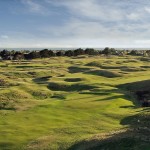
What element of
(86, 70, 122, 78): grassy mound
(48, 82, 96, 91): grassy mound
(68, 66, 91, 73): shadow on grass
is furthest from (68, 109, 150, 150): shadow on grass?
(68, 66, 91, 73): shadow on grass

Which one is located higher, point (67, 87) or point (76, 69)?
point (76, 69)

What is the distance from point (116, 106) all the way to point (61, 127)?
13.3 metres

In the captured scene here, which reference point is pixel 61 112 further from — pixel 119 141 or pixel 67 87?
pixel 67 87

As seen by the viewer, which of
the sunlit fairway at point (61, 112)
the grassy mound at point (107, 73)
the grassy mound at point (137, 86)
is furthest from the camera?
the grassy mound at point (107, 73)

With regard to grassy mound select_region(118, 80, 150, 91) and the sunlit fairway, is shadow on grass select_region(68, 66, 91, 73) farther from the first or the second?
grassy mound select_region(118, 80, 150, 91)

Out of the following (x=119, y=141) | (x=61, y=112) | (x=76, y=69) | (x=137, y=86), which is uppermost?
(x=76, y=69)

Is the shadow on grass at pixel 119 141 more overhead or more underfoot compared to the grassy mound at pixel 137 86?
more underfoot

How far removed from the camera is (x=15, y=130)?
36.2 m

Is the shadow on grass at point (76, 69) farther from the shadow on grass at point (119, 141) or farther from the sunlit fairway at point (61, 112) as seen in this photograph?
the shadow on grass at point (119, 141)

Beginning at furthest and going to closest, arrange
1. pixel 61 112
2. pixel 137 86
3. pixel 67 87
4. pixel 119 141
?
pixel 67 87
pixel 137 86
pixel 61 112
pixel 119 141

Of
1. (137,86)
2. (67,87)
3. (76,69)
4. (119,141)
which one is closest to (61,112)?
(119,141)

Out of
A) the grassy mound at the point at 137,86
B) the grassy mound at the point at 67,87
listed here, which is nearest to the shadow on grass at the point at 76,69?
the grassy mound at the point at 67,87

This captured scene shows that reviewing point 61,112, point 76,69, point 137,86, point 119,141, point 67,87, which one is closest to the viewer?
point 119,141

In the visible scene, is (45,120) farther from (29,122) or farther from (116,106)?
(116,106)
